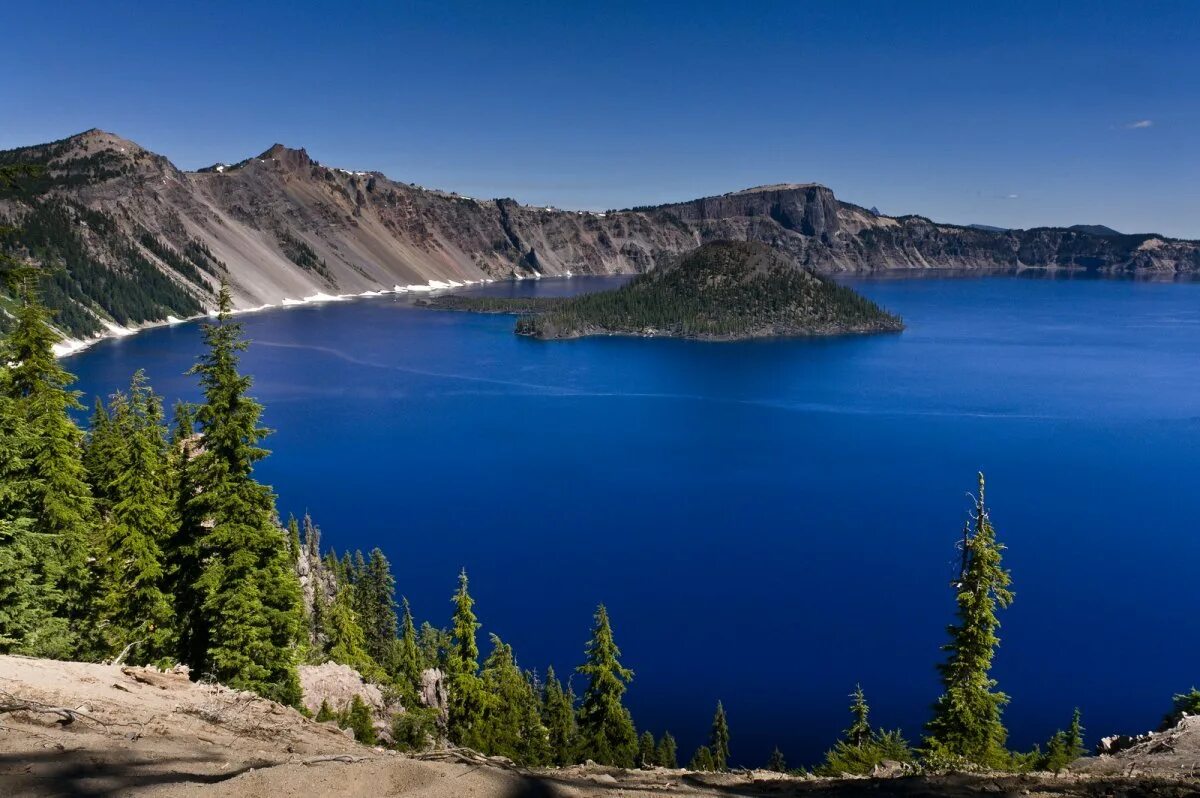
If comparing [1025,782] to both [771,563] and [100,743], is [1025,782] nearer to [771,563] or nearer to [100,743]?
[100,743]

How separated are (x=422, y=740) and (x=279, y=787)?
50.4ft

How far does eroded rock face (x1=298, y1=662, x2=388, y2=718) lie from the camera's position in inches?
969

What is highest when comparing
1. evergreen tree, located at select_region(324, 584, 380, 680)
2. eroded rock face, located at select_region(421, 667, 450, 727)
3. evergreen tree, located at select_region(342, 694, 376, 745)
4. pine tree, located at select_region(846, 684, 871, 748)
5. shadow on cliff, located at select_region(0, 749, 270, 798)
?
shadow on cliff, located at select_region(0, 749, 270, 798)

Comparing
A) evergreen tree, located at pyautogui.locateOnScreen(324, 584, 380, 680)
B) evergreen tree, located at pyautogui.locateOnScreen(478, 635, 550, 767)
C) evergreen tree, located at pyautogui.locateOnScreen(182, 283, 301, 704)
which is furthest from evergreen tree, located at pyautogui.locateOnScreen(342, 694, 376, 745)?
evergreen tree, located at pyautogui.locateOnScreen(324, 584, 380, 680)

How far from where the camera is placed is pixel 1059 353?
160 meters

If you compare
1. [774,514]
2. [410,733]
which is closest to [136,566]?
[410,733]

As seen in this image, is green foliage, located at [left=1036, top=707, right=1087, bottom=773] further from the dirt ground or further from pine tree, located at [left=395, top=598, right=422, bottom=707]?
pine tree, located at [left=395, top=598, right=422, bottom=707]

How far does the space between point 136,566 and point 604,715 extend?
1722cm

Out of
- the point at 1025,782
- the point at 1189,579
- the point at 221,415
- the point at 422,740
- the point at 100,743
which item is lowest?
the point at 1189,579

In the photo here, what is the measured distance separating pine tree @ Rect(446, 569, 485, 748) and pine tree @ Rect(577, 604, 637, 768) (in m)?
4.23

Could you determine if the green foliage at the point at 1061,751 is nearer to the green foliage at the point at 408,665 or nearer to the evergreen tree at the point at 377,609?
the green foliage at the point at 408,665

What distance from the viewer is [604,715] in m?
29.8

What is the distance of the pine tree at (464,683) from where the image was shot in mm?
28688

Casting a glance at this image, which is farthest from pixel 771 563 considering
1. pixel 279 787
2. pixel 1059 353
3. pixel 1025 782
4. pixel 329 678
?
pixel 1059 353
